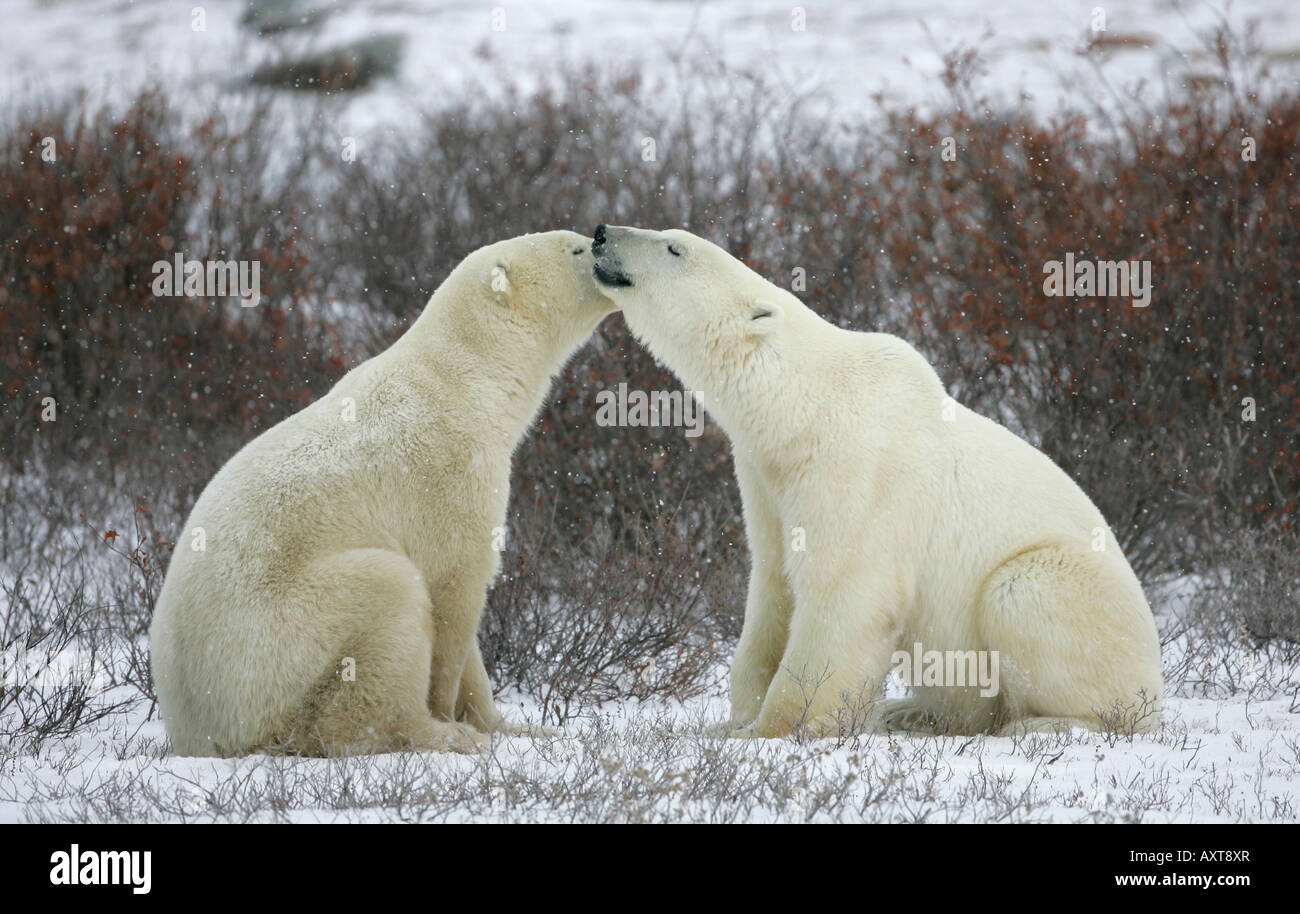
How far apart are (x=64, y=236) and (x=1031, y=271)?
248 inches

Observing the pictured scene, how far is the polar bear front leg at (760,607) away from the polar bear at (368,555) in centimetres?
71

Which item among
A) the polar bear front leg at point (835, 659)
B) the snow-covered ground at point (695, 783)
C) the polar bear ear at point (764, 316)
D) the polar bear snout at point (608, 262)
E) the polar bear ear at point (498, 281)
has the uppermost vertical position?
the polar bear snout at point (608, 262)

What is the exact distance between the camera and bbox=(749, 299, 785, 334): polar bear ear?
12.4 ft

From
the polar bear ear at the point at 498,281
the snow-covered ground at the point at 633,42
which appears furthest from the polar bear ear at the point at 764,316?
the snow-covered ground at the point at 633,42

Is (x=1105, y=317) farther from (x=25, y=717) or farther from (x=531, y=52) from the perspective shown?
(x=531, y=52)

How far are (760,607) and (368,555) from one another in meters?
1.22

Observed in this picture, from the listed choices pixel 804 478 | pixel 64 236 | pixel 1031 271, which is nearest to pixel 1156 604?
pixel 1031 271

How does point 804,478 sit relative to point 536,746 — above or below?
above

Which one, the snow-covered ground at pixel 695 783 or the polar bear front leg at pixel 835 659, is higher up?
the polar bear front leg at pixel 835 659

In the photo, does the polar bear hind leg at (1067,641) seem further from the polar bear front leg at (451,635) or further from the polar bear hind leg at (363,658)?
the polar bear hind leg at (363,658)

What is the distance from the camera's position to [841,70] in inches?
585

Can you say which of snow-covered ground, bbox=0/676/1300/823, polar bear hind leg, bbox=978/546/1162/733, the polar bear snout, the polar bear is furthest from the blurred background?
the polar bear snout

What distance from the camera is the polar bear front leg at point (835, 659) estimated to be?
3.52 m

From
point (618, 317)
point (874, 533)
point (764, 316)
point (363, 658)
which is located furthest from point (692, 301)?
point (618, 317)
